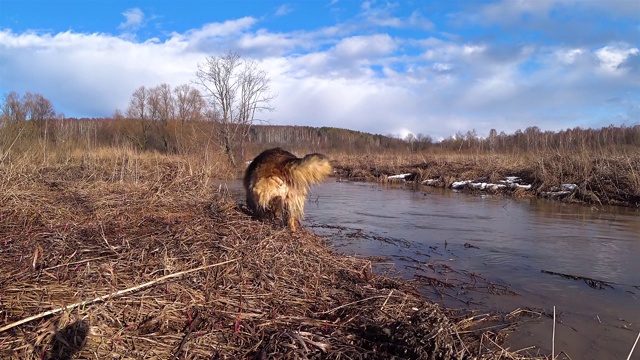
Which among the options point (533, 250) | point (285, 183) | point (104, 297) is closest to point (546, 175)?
point (533, 250)

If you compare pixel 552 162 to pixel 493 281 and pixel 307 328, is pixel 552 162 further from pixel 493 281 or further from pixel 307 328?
pixel 307 328

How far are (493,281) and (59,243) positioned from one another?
4.77m

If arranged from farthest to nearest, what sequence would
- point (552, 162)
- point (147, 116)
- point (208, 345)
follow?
1. point (147, 116)
2. point (552, 162)
3. point (208, 345)

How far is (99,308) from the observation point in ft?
8.37

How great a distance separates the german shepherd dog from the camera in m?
5.35

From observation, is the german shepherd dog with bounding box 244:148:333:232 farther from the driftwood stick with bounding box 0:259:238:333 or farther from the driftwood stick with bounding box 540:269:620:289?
the driftwood stick with bounding box 540:269:620:289

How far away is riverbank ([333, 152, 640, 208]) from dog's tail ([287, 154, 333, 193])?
11.5 meters

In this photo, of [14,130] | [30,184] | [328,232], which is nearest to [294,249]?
[328,232]

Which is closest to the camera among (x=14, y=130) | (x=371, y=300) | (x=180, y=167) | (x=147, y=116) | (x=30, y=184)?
(x=371, y=300)

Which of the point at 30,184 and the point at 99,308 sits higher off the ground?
the point at 30,184

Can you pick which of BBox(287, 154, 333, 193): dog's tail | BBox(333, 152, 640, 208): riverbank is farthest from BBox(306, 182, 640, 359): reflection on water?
BBox(333, 152, 640, 208): riverbank

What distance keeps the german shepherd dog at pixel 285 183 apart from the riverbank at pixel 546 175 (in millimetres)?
11622

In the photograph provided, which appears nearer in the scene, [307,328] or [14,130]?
[307,328]

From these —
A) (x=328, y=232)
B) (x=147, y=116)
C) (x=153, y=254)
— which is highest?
(x=147, y=116)
